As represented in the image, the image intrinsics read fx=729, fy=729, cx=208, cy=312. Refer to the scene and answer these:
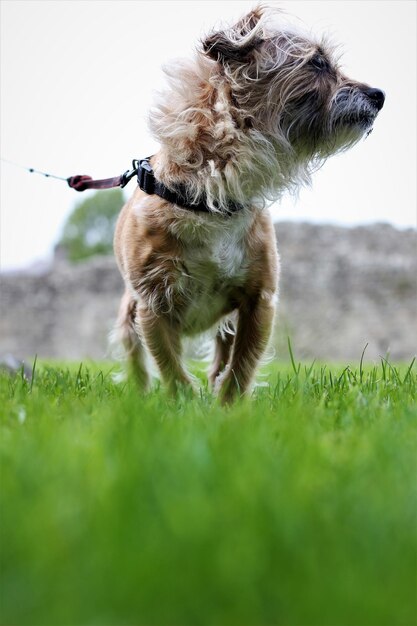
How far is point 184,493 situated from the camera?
121cm

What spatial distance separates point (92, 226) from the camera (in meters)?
35.0

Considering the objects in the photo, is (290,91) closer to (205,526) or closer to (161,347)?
(161,347)

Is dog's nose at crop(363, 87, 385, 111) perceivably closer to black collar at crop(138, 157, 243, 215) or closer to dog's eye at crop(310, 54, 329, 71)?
dog's eye at crop(310, 54, 329, 71)

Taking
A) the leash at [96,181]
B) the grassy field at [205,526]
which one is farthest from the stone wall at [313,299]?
the grassy field at [205,526]

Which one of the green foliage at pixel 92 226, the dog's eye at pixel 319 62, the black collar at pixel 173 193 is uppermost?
the dog's eye at pixel 319 62

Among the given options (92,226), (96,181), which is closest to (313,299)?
(96,181)

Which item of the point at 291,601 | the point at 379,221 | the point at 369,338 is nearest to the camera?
the point at 291,601

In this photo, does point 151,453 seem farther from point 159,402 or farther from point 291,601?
point 159,402

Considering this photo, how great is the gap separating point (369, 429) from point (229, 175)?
1.53 meters

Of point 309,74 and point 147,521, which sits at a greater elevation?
point 309,74

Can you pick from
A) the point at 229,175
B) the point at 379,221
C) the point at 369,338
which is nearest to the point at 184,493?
the point at 229,175

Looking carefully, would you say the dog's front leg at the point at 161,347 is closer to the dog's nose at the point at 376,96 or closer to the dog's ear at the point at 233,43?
the dog's ear at the point at 233,43

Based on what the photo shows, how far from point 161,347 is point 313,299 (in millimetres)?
15309

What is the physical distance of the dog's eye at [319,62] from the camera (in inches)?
Result: 129
